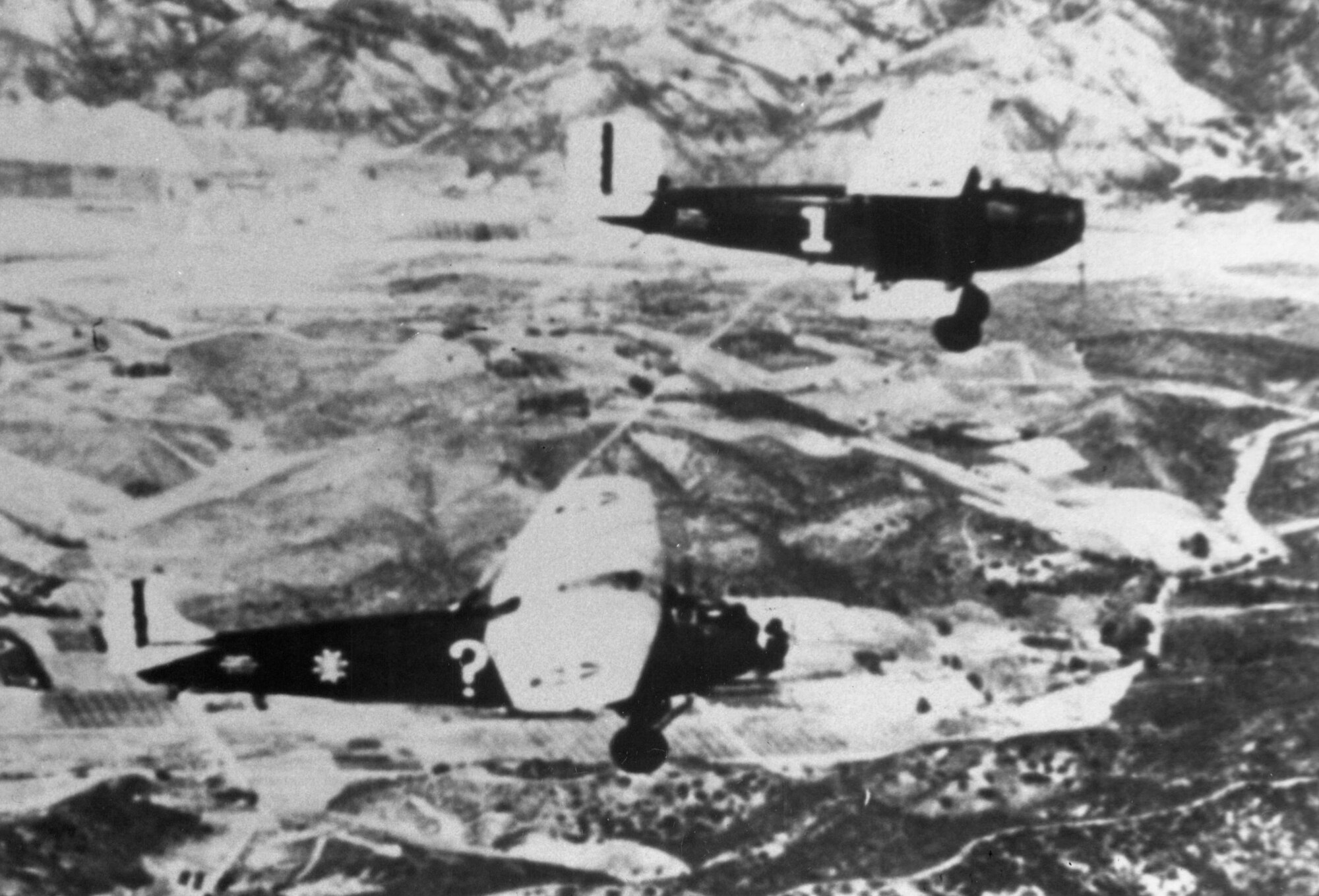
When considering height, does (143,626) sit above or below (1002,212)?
below

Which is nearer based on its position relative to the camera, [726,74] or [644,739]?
[726,74]

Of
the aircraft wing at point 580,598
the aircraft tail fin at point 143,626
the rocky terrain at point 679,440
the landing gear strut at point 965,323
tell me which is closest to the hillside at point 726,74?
the rocky terrain at point 679,440

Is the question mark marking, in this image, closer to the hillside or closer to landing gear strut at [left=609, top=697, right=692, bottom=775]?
landing gear strut at [left=609, top=697, right=692, bottom=775]

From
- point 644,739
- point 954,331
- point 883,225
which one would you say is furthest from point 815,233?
point 644,739

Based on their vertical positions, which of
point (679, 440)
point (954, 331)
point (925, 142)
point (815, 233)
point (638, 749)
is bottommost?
point (638, 749)

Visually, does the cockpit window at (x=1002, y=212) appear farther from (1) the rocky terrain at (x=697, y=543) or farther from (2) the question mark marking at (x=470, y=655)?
(2) the question mark marking at (x=470, y=655)

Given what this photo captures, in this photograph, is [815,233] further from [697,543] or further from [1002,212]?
[697,543]

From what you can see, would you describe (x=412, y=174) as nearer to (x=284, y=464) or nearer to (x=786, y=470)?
(x=284, y=464)
